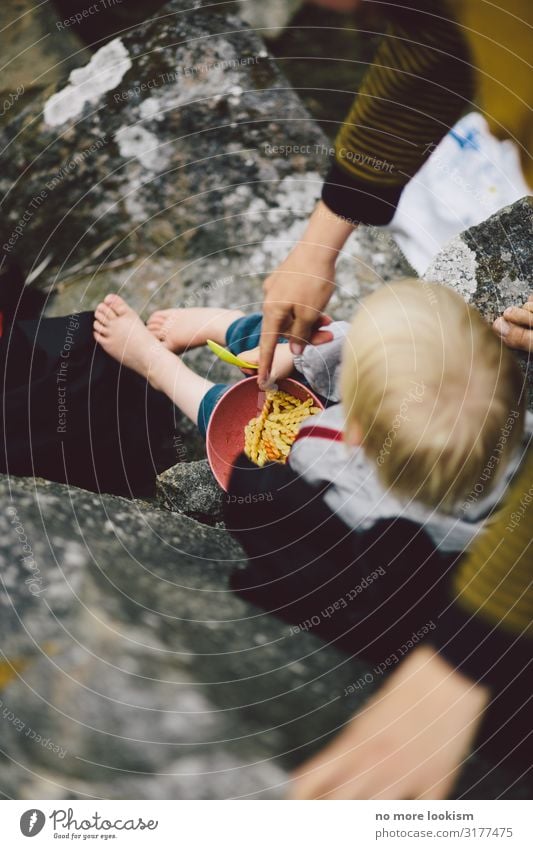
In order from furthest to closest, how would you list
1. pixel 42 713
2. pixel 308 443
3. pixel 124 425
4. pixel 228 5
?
pixel 228 5 < pixel 124 425 < pixel 308 443 < pixel 42 713

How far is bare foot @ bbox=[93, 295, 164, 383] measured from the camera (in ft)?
2.24

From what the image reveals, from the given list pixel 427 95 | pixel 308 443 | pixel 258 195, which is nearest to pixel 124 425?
pixel 308 443

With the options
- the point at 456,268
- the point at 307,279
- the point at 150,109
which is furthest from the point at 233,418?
the point at 150,109

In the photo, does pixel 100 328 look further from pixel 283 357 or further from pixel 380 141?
pixel 380 141

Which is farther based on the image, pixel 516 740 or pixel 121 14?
pixel 121 14

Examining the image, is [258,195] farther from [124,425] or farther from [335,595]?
[335,595]

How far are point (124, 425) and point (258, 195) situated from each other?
338mm

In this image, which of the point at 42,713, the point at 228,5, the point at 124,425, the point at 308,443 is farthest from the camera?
the point at 228,5

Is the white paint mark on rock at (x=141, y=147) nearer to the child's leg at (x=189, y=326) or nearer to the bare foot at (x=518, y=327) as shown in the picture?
the child's leg at (x=189, y=326)

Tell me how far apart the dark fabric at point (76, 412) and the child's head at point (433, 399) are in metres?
0.27

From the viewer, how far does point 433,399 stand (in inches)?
19.3

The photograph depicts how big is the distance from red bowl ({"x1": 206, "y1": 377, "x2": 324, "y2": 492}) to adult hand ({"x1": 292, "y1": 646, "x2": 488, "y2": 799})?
251mm

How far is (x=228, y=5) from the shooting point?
2.76 feet
